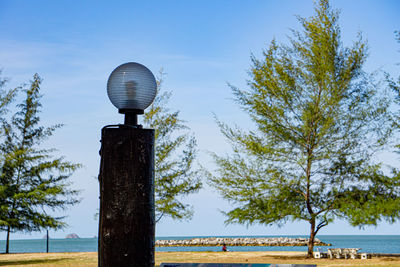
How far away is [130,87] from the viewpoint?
8.89 feet

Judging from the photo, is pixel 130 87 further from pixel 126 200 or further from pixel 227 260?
pixel 227 260

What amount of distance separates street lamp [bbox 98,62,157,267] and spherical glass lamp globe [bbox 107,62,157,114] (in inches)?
12.2

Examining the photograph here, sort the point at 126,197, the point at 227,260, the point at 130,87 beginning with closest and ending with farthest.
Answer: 1. the point at 126,197
2. the point at 130,87
3. the point at 227,260

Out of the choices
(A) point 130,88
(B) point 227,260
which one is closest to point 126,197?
(A) point 130,88

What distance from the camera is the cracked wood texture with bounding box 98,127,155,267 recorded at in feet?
7.55

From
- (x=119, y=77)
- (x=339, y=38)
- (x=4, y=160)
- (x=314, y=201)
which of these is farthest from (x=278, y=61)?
(x=119, y=77)

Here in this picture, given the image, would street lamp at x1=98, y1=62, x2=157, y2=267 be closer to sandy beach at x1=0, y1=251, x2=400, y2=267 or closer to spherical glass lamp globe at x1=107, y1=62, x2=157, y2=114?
spherical glass lamp globe at x1=107, y1=62, x2=157, y2=114

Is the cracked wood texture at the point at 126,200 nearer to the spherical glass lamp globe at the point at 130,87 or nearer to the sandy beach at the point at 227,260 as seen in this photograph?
the spherical glass lamp globe at the point at 130,87

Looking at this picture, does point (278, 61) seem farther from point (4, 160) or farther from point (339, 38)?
point (4, 160)

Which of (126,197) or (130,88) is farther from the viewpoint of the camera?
(130,88)

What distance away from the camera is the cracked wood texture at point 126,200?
2303 millimetres

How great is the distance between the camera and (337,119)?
17078 millimetres

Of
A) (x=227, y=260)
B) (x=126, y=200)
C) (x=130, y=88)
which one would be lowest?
(x=227, y=260)

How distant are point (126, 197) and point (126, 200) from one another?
0.02m
